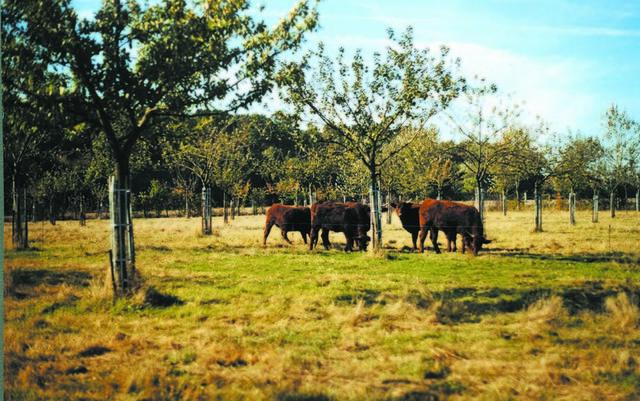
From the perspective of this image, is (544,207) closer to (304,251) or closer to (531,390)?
(304,251)

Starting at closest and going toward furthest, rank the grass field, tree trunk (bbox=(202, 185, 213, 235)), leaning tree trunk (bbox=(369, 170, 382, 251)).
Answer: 1. the grass field
2. leaning tree trunk (bbox=(369, 170, 382, 251))
3. tree trunk (bbox=(202, 185, 213, 235))

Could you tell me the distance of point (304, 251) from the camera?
56.3 feet

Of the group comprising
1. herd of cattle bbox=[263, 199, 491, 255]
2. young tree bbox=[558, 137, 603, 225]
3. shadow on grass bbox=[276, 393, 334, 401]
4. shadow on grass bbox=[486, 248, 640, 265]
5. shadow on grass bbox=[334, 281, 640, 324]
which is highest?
young tree bbox=[558, 137, 603, 225]

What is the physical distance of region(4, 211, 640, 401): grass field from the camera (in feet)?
17.0

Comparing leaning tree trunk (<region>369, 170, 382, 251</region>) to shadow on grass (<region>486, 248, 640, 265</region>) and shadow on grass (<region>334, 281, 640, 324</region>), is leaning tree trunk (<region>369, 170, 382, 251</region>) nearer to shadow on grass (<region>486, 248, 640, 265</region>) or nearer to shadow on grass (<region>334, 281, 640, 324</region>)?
shadow on grass (<region>486, 248, 640, 265</region>)

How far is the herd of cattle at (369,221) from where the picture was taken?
1606 centimetres

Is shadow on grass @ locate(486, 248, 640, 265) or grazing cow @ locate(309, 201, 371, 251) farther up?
grazing cow @ locate(309, 201, 371, 251)

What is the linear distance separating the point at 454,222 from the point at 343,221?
4.26 meters

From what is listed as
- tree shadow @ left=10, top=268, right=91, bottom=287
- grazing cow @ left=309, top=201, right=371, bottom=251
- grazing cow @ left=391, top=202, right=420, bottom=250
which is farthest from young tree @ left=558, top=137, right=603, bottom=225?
tree shadow @ left=10, top=268, right=91, bottom=287

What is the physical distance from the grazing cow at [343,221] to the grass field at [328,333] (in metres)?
4.69

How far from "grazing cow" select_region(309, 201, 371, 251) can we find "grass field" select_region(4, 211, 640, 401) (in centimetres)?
469

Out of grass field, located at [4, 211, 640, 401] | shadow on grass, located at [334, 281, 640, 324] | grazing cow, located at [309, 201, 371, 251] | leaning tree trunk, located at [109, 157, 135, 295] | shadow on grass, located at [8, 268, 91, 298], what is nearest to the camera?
grass field, located at [4, 211, 640, 401]

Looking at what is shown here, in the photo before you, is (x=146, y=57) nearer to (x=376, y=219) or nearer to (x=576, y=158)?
(x=376, y=219)

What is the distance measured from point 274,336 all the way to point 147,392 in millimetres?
2284
